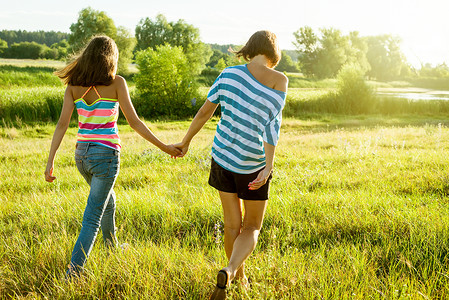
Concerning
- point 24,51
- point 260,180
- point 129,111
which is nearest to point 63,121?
point 129,111

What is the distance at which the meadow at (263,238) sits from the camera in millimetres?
2783

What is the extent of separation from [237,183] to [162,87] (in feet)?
88.7

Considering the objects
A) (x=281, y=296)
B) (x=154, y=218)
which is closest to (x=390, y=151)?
(x=154, y=218)

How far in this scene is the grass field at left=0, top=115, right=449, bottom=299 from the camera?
2783mm

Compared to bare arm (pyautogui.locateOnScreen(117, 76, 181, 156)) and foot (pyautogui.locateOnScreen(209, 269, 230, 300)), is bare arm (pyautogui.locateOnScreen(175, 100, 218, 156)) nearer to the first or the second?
bare arm (pyautogui.locateOnScreen(117, 76, 181, 156))

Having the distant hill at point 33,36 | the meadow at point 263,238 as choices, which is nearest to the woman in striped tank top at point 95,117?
the meadow at point 263,238

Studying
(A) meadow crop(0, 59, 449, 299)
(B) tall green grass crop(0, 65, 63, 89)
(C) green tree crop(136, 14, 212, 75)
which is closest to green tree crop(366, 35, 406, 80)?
(C) green tree crop(136, 14, 212, 75)

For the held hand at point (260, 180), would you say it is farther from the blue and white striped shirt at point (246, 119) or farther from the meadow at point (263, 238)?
the meadow at point (263, 238)

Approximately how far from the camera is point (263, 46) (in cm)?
267

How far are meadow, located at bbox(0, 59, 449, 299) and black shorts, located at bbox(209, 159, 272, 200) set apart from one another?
0.57 metres

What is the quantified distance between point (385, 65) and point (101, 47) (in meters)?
86.4

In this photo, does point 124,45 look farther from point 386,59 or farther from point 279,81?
point 386,59

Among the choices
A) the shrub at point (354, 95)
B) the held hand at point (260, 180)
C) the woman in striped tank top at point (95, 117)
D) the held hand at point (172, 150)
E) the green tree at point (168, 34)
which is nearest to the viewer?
the held hand at point (260, 180)

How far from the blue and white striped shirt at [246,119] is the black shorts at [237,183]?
0.05 m
